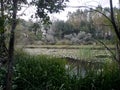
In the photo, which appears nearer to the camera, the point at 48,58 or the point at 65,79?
the point at 65,79

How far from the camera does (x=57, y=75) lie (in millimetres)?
4000

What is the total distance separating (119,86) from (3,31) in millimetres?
2115

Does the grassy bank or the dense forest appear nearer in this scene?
the dense forest

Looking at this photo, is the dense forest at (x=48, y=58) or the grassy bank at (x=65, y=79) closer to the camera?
the dense forest at (x=48, y=58)

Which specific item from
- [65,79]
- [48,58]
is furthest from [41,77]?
[48,58]

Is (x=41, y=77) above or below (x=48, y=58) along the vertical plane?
below

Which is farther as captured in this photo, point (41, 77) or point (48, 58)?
point (48, 58)

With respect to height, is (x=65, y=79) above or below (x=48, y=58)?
below

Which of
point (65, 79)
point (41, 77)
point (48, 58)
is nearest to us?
point (65, 79)

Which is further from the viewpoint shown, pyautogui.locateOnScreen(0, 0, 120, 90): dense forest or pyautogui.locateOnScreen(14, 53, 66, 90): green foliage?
pyautogui.locateOnScreen(14, 53, 66, 90): green foliage

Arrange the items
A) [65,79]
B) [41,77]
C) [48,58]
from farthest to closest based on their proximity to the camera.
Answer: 1. [48,58]
2. [41,77]
3. [65,79]

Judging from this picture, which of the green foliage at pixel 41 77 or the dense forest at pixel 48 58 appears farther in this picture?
the green foliage at pixel 41 77

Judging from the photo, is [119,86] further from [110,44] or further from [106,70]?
[110,44]

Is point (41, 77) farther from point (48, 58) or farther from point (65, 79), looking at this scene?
point (48, 58)
